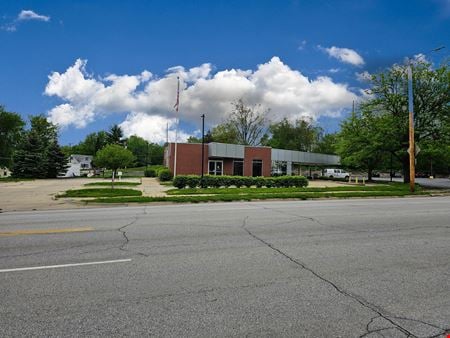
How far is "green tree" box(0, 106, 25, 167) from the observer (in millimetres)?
68562

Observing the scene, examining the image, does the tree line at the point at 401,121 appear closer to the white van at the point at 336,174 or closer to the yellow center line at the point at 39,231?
the white van at the point at 336,174

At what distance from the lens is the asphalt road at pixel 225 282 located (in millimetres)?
3320

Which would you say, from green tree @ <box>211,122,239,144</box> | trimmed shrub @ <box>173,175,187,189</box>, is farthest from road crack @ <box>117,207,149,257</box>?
green tree @ <box>211,122,239,144</box>

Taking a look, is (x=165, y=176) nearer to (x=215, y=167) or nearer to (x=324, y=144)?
(x=215, y=167)

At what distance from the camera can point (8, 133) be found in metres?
72.2

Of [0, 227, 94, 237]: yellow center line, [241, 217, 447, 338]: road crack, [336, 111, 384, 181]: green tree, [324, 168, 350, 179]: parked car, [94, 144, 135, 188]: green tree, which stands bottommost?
[0, 227, 94, 237]: yellow center line

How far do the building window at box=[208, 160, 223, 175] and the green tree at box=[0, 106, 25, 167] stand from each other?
51.6 m

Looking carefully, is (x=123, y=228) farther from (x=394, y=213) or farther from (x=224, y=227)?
(x=394, y=213)

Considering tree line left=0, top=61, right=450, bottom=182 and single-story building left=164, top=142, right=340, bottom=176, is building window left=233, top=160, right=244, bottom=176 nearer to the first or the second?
single-story building left=164, top=142, right=340, bottom=176

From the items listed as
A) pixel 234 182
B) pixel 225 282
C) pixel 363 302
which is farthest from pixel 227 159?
pixel 363 302

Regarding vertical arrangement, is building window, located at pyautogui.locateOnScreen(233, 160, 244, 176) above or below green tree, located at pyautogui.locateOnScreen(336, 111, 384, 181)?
below

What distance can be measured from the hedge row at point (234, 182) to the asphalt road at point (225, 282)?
1675 centimetres

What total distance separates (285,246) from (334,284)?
2121 mm

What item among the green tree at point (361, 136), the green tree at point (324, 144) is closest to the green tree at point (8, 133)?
the green tree at point (361, 136)
